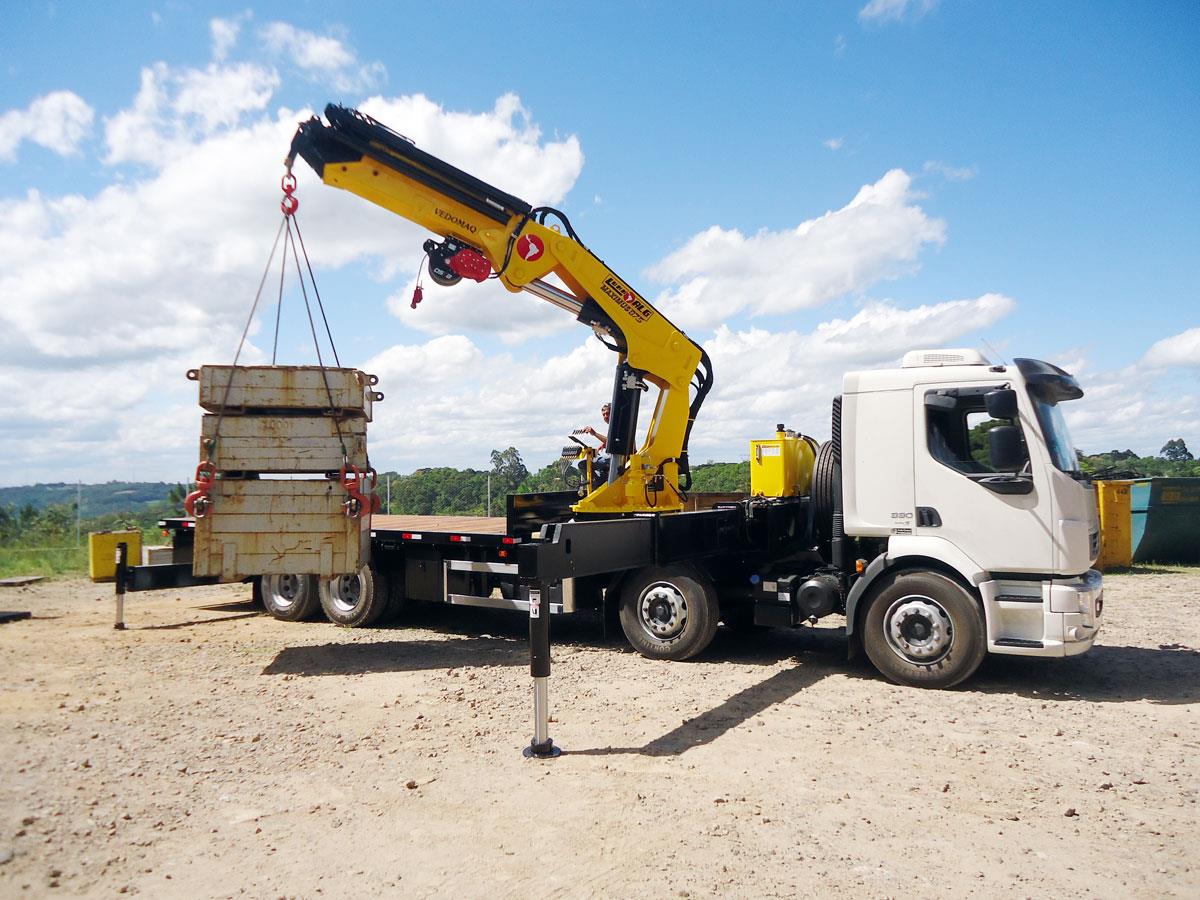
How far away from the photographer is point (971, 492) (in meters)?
6.83

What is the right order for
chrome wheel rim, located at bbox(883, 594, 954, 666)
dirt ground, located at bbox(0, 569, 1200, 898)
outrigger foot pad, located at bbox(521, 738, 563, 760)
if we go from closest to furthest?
dirt ground, located at bbox(0, 569, 1200, 898) < outrigger foot pad, located at bbox(521, 738, 563, 760) < chrome wheel rim, located at bbox(883, 594, 954, 666)

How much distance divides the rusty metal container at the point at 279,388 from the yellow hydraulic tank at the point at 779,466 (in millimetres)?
4099

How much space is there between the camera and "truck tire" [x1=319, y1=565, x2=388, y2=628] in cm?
979

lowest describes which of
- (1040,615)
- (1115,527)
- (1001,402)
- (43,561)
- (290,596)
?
(43,561)

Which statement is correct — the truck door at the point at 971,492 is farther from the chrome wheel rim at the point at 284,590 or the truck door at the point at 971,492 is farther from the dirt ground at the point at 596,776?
the chrome wheel rim at the point at 284,590

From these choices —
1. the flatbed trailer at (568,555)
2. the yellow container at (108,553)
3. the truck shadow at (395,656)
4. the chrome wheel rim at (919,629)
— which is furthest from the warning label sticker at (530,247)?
the yellow container at (108,553)

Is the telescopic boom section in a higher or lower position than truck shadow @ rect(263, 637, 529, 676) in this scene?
higher

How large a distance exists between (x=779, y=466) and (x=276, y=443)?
5019 mm

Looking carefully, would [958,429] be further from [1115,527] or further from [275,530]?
[1115,527]

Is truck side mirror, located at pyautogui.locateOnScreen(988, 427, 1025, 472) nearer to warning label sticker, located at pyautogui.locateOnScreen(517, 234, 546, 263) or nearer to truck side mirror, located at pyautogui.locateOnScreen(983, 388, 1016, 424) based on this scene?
truck side mirror, located at pyautogui.locateOnScreen(983, 388, 1016, 424)

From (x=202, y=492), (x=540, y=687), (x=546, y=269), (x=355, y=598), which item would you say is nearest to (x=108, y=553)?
(x=355, y=598)

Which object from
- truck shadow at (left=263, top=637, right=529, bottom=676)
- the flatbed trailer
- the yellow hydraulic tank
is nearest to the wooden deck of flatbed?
the flatbed trailer

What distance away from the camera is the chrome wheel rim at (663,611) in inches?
315

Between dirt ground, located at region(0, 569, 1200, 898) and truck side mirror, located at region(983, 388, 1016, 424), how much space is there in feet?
7.29
